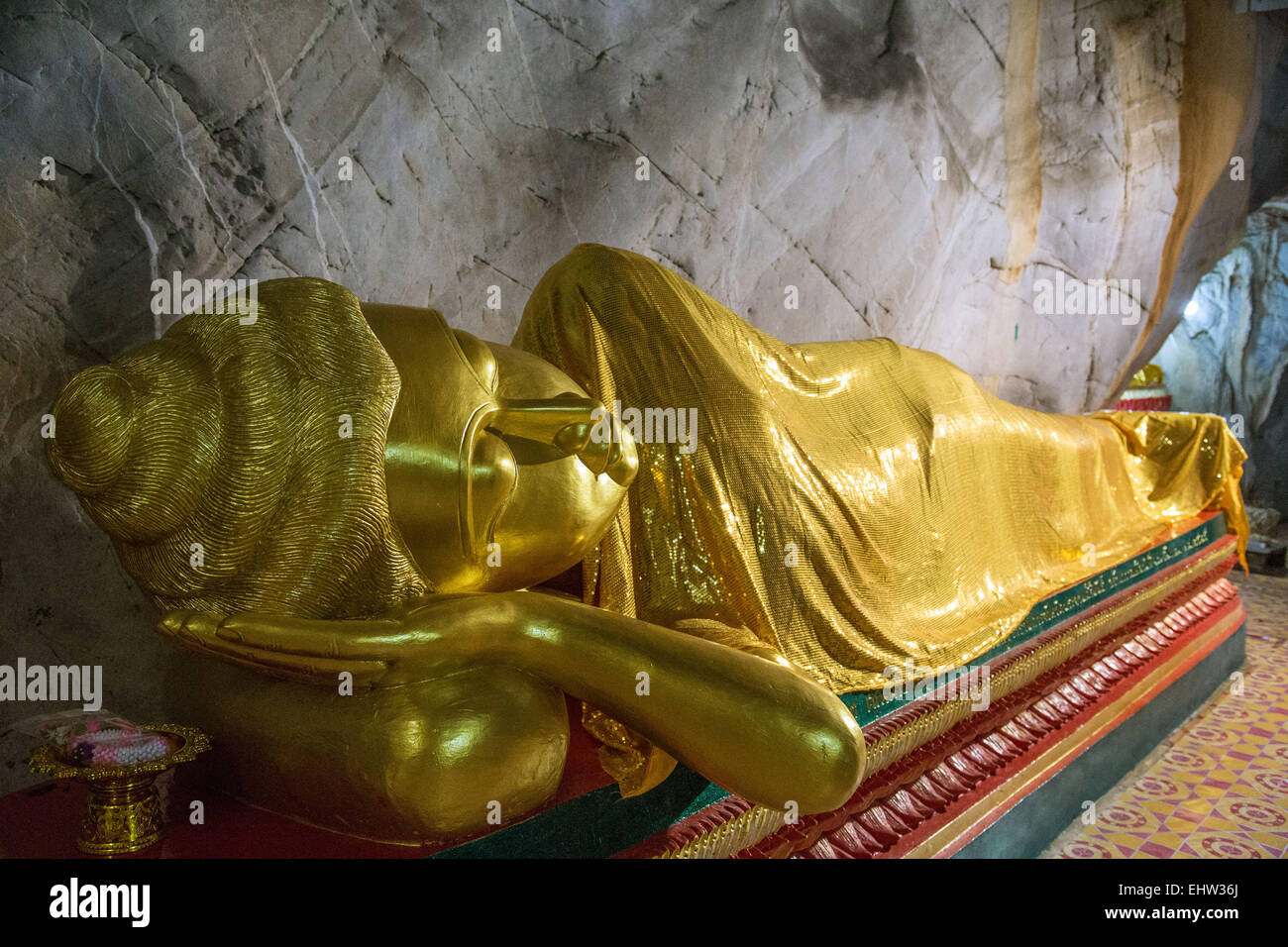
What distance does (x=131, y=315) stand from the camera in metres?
1.65

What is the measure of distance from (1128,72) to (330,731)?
5.07m

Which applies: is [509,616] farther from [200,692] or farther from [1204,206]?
[1204,206]

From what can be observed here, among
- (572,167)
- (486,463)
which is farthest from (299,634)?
(572,167)

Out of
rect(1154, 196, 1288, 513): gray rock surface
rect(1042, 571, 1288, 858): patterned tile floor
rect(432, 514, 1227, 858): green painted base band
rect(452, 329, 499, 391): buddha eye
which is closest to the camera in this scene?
rect(432, 514, 1227, 858): green painted base band

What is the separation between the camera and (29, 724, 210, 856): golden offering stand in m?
1.01

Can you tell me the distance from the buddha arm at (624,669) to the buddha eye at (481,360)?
29 centimetres


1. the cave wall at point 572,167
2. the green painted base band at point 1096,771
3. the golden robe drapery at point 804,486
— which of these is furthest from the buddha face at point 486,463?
the green painted base band at point 1096,771

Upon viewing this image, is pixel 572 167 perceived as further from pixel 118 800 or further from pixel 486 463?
pixel 118 800

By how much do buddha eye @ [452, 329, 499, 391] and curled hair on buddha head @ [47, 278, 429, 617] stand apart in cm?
13

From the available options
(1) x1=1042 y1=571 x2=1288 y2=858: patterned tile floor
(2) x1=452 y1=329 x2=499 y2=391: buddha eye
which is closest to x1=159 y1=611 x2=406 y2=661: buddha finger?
(2) x1=452 y1=329 x2=499 y2=391: buddha eye

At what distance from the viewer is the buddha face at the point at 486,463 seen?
114cm

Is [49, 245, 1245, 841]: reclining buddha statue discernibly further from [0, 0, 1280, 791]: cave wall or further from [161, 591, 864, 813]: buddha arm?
[0, 0, 1280, 791]: cave wall

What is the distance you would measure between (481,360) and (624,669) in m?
0.46

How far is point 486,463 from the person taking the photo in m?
1.16
